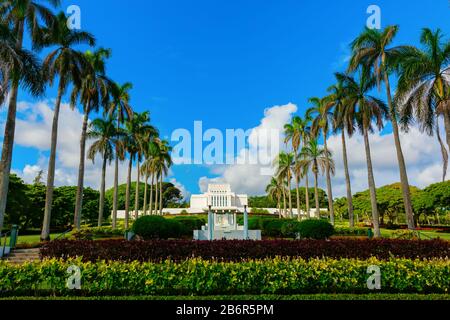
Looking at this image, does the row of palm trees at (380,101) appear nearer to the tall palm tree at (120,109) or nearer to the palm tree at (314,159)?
the palm tree at (314,159)

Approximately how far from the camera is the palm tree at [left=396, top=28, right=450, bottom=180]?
16578 mm

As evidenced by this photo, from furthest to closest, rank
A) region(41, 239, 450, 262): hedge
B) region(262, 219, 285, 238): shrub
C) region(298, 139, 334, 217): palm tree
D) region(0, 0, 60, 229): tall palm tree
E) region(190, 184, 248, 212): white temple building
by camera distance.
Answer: region(190, 184, 248, 212): white temple building → region(298, 139, 334, 217): palm tree → region(262, 219, 285, 238): shrub → region(0, 0, 60, 229): tall palm tree → region(41, 239, 450, 262): hedge

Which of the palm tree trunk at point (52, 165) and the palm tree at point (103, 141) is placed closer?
the palm tree trunk at point (52, 165)

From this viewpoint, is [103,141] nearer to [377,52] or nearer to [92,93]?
[92,93]

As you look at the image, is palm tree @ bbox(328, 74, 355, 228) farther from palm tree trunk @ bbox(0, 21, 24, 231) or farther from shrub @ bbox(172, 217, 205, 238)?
palm tree trunk @ bbox(0, 21, 24, 231)

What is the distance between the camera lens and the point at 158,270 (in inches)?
305

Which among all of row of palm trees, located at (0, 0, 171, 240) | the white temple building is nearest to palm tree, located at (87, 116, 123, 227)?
row of palm trees, located at (0, 0, 171, 240)

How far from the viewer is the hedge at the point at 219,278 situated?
24.4ft

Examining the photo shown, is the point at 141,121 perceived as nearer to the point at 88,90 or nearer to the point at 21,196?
A: the point at 88,90

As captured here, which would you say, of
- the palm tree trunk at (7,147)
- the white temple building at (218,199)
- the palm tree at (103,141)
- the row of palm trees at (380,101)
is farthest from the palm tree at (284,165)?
the palm tree trunk at (7,147)

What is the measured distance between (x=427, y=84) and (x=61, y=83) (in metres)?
23.4

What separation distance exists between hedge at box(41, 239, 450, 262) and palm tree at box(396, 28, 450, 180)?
30.2ft
